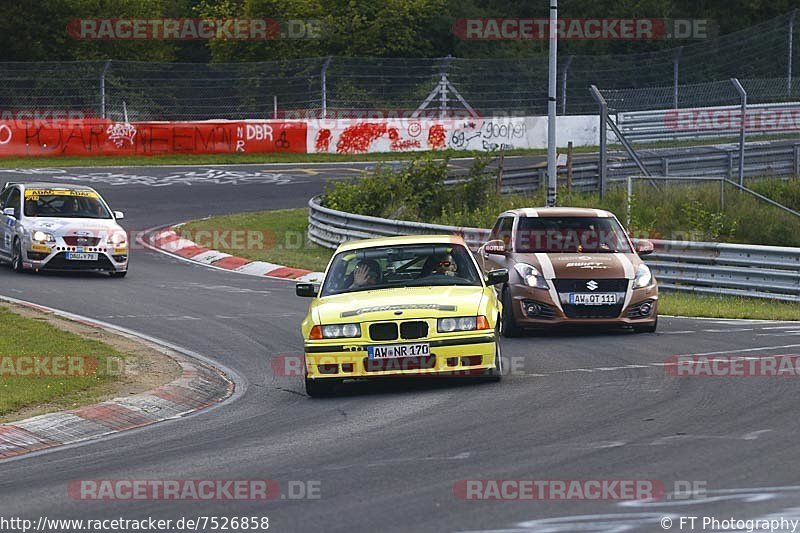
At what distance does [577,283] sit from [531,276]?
55 centimetres

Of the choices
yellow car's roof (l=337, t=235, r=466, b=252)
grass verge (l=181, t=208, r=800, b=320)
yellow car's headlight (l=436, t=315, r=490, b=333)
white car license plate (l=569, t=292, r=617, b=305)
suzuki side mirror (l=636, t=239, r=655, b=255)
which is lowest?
grass verge (l=181, t=208, r=800, b=320)

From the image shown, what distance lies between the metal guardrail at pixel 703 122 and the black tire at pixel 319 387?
55.0ft

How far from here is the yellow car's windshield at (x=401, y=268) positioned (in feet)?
41.3

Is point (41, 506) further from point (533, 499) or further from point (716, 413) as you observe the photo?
point (716, 413)

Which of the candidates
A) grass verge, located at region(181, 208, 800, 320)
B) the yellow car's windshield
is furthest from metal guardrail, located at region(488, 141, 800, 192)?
the yellow car's windshield

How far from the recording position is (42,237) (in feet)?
74.6

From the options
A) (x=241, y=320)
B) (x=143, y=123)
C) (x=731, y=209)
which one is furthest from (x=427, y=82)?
(x=241, y=320)

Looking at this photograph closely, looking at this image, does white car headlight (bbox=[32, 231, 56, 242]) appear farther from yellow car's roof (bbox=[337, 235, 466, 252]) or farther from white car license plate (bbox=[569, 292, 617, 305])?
white car license plate (bbox=[569, 292, 617, 305])

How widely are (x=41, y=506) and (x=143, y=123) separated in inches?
1398

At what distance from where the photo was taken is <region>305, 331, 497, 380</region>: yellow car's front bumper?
11.5 m

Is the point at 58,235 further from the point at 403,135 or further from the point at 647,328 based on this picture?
the point at 403,135

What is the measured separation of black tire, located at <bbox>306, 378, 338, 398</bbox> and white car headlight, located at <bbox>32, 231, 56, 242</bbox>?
39.4 feet

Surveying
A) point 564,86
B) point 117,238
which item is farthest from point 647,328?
point 564,86

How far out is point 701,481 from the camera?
7582 mm
